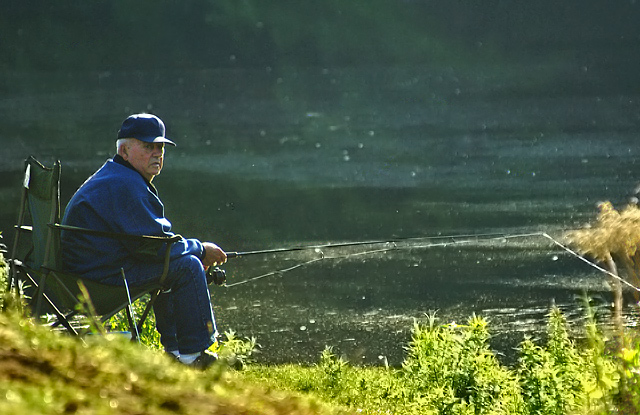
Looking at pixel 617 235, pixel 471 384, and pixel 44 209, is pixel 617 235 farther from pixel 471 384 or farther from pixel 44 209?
pixel 44 209

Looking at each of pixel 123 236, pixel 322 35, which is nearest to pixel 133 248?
pixel 123 236

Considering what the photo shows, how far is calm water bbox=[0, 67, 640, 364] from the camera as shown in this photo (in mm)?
9266

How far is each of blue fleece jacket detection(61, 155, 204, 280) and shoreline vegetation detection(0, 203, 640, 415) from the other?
15.0 inches

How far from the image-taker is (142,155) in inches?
207

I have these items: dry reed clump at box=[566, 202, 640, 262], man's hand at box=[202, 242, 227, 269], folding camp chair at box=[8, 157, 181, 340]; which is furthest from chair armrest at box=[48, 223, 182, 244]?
dry reed clump at box=[566, 202, 640, 262]

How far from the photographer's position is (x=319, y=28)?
36.4 m

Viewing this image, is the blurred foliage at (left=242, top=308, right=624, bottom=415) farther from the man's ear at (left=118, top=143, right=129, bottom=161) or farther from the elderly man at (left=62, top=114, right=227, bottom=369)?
the man's ear at (left=118, top=143, right=129, bottom=161)

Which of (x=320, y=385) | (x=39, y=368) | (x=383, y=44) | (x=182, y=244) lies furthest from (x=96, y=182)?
(x=383, y=44)

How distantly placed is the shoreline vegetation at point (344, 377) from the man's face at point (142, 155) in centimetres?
87

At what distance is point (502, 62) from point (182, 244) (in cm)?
2795

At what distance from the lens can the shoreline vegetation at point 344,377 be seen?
287 cm

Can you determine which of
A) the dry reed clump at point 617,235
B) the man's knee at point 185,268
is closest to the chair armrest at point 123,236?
the man's knee at point 185,268

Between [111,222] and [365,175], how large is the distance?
39.6 feet

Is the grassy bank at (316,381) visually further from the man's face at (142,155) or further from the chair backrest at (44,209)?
the man's face at (142,155)
